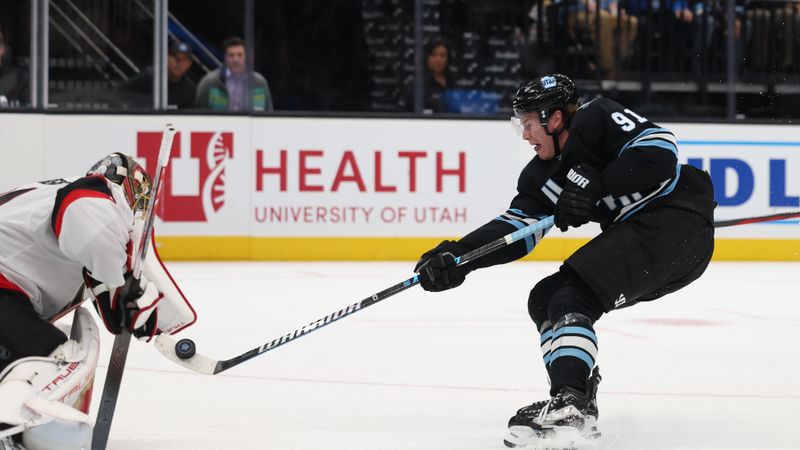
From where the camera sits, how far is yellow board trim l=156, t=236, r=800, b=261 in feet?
27.2

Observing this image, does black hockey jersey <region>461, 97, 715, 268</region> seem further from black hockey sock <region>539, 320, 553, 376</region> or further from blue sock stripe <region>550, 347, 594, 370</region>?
blue sock stripe <region>550, 347, 594, 370</region>

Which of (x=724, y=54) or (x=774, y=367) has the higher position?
(x=724, y=54)

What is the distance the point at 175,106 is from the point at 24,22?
3.48ft

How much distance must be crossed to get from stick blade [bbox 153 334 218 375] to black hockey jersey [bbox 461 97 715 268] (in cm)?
70

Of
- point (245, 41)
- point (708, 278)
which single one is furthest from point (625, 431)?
point (245, 41)

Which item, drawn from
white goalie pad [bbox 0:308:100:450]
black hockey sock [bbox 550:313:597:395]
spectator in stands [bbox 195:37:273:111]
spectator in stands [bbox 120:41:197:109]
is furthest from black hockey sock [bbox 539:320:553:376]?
spectator in stands [bbox 120:41:197:109]

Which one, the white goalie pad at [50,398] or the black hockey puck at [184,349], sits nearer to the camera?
the white goalie pad at [50,398]

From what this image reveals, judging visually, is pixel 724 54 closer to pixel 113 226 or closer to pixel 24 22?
pixel 24 22

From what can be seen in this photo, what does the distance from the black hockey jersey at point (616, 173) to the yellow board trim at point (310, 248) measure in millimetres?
4996

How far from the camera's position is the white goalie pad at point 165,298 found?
297cm

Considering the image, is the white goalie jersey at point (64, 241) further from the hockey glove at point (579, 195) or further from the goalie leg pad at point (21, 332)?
the hockey glove at point (579, 195)

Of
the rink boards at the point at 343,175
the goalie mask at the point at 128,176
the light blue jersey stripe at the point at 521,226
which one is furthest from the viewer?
the rink boards at the point at 343,175

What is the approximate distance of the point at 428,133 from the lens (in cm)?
855

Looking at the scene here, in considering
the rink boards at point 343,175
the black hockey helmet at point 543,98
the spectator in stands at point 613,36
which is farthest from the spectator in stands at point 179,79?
the black hockey helmet at point 543,98
